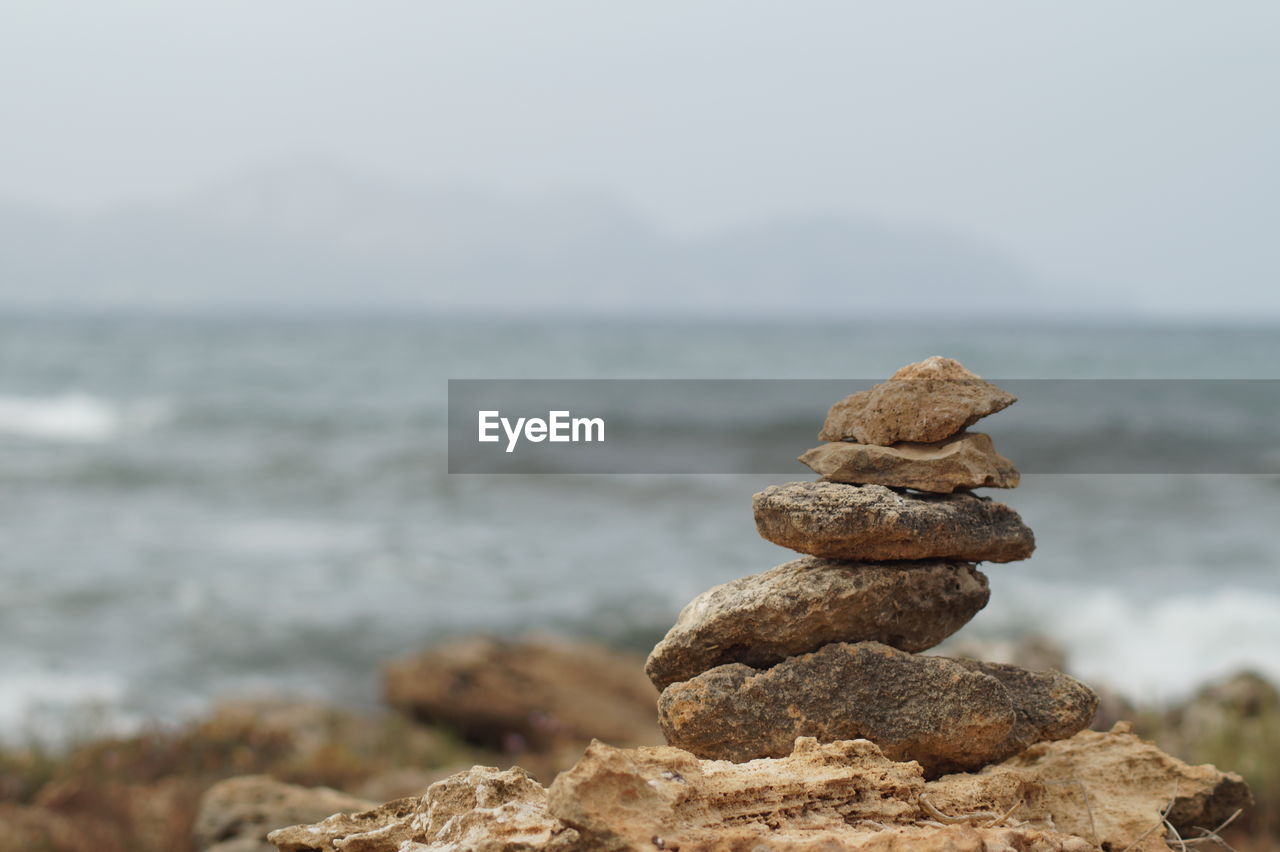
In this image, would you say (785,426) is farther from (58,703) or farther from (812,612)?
(812,612)

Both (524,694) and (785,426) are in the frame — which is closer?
(524,694)

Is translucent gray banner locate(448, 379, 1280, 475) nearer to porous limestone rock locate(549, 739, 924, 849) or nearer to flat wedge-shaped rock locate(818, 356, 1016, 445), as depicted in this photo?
flat wedge-shaped rock locate(818, 356, 1016, 445)

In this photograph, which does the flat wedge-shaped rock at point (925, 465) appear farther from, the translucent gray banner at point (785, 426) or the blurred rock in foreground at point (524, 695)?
the translucent gray banner at point (785, 426)

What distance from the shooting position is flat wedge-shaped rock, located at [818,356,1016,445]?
3.59 metres

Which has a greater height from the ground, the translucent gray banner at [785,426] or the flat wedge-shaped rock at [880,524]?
the flat wedge-shaped rock at [880,524]

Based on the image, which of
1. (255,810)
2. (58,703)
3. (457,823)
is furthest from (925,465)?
(58,703)

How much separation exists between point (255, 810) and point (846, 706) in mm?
3121

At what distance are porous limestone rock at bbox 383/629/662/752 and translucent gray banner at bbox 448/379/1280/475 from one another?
952cm

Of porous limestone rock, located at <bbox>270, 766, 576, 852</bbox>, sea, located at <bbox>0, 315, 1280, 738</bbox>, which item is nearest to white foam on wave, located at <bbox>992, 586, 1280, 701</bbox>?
sea, located at <bbox>0, 315, 1280, 738</bbox>

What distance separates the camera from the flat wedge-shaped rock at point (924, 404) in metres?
3.59

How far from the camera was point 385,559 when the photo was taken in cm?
1712

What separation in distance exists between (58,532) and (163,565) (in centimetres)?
332

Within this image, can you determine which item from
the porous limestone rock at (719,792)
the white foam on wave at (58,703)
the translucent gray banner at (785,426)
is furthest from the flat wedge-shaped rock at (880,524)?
the translucent gray banner at (785,426)

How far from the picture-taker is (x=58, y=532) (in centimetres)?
1872
